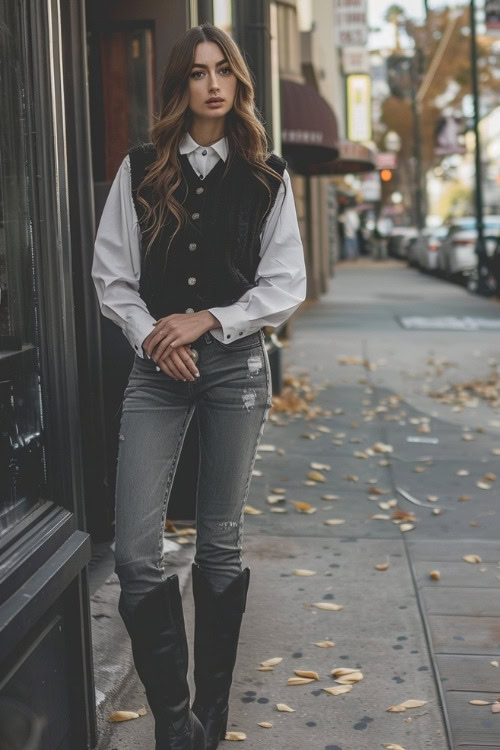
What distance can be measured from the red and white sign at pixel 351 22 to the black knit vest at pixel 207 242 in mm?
25483

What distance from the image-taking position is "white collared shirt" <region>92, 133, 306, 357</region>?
2.91m

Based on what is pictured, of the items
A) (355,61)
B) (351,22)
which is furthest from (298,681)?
(355,61)

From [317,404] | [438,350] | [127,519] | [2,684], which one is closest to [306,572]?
[127,519]

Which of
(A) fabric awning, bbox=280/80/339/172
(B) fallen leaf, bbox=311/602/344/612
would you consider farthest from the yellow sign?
(B) fallen leaf, bbox=311/602/344/612

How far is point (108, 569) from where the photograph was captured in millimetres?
4816

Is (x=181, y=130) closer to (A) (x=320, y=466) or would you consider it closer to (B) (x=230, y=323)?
(B) (x=230, y=323)

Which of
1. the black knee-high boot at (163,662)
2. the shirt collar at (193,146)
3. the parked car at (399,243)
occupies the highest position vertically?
the shirt collar at (193,146)

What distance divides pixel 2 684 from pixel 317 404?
23.3 feet

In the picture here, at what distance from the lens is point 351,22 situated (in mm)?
27188

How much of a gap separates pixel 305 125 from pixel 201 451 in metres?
12.0

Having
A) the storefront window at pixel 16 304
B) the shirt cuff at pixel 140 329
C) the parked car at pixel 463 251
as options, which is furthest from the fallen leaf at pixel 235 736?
the parked car at pixel 463 251

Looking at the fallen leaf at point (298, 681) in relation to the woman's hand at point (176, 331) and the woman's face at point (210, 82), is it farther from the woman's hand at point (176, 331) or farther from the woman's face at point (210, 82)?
the woman's face at point (210, 82)

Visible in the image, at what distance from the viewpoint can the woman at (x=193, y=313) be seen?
2832 millimetres

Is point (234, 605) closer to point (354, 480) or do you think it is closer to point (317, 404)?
point (354, 480)
